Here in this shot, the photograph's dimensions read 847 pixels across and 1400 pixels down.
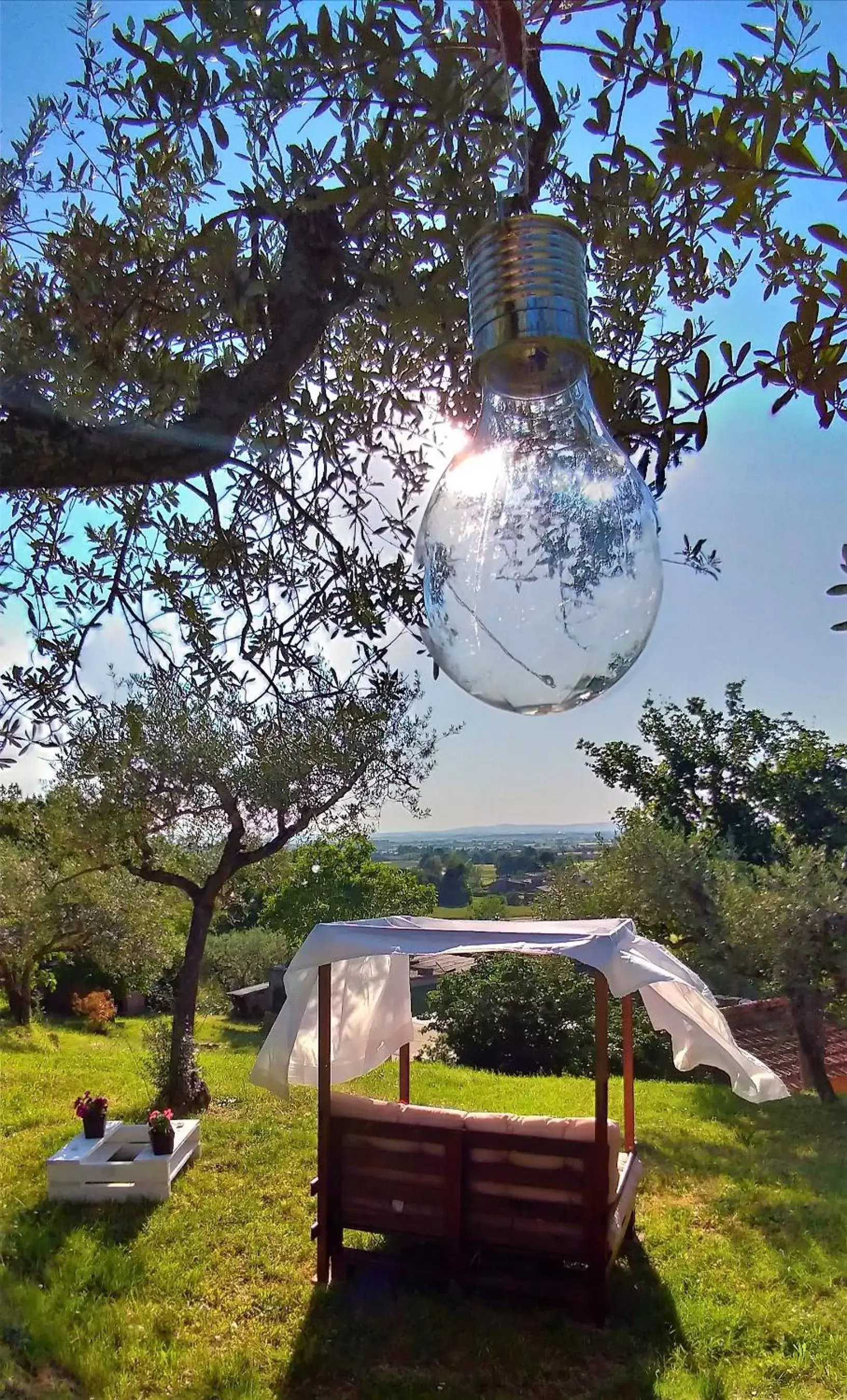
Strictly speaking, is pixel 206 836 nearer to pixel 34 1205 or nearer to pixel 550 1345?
pixel 34 1205

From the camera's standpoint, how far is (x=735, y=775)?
11.9m

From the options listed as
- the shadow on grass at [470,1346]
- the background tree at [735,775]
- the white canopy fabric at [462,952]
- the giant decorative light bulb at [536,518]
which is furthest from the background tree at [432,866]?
the giant decorative light bulb at [536,518]

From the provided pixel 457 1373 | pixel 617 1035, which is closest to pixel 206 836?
pixel 457 1373

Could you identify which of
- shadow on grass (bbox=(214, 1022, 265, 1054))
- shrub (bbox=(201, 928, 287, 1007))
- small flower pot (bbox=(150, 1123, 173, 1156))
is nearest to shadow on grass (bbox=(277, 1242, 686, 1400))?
small flower pot (bbox=(150, 1123, 173, 1156))

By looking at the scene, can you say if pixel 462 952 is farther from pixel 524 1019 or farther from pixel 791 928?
pixel 524 1019

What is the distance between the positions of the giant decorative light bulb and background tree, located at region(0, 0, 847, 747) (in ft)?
0.44

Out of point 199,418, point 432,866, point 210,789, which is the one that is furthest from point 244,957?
point 199,418

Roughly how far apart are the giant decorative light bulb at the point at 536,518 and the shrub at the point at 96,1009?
48.7 ft

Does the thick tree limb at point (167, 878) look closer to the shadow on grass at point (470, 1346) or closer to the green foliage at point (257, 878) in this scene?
the green foliage at point (257, 878)

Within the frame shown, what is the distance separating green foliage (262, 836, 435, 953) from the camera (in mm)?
15367

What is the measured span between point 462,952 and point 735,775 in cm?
871

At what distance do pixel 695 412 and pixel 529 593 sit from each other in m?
0.59

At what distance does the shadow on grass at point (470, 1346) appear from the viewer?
141 inches

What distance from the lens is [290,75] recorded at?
131 cm
